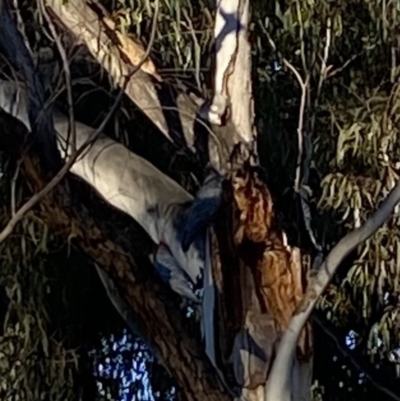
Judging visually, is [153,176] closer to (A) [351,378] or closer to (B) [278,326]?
(B) [278,326]

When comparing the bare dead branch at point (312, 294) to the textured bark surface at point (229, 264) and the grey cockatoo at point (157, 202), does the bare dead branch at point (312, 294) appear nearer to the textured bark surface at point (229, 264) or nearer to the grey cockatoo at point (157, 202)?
the textured bark surface at point (229, 264)

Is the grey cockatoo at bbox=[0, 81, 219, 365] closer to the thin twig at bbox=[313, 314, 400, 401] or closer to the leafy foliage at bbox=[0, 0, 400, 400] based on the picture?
the leafy foliage at bbox=[0, 0, 400, 400]

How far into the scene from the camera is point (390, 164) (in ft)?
15.2

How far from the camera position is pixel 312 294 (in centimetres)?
339

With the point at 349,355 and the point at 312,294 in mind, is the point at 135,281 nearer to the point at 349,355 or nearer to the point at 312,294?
the point at 312,294

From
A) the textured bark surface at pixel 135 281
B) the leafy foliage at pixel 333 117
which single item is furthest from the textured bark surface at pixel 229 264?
the leafy foliage at pixel 333 117

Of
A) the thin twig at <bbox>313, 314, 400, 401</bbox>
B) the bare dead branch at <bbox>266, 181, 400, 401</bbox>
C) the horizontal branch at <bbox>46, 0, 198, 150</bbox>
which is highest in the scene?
the horizontal branch at <bbox>46, 0, 198, 150</bbox>

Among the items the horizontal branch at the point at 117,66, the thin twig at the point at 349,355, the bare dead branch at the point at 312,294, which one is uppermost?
the horizontal branch at the point at 117,66

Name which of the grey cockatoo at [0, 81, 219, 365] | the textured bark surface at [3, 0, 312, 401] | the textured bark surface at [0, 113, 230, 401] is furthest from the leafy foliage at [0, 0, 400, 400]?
the textured bark surface at [0, 113, 230, 401]

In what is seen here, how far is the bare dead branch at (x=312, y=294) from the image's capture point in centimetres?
331

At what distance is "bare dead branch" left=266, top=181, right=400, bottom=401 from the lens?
331cm

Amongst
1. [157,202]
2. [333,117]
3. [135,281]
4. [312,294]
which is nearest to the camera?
[312,294]

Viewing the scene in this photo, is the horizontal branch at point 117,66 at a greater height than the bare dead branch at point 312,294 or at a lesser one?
greater

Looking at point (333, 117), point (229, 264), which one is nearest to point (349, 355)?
point (333, 117)
